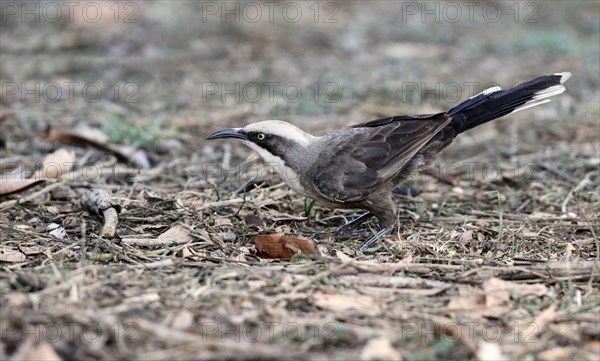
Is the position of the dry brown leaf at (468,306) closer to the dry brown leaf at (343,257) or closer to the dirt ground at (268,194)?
the dirt ground at (268,194)

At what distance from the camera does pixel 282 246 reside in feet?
16.6

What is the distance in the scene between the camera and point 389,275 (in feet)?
14.9

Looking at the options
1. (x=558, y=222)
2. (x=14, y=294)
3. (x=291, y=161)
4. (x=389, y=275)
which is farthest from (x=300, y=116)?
(x=14, y=294)

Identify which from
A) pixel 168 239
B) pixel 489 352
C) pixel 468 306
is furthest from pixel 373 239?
pixel 489 352

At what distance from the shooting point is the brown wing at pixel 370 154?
5.70 m

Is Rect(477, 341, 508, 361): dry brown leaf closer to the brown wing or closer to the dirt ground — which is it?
the dirt ground

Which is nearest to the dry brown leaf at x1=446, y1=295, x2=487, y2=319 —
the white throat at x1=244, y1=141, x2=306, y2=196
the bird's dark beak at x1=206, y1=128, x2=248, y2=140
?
the white throat at x1=244, y1=141, x2=306, y2=196

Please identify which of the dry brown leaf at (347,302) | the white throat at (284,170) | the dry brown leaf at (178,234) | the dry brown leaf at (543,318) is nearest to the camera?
the dry brown leaf at (543,318)

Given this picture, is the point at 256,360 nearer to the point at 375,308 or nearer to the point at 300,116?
the point at 375,308

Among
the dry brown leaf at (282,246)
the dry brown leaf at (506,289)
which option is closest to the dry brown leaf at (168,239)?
the dry brown leaf at (282,246)

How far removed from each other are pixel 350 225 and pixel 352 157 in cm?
53

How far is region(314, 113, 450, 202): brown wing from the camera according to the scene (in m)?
5.70

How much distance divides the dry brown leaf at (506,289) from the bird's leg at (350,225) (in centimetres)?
160

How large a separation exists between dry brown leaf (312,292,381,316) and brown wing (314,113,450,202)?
1634 millimetres
